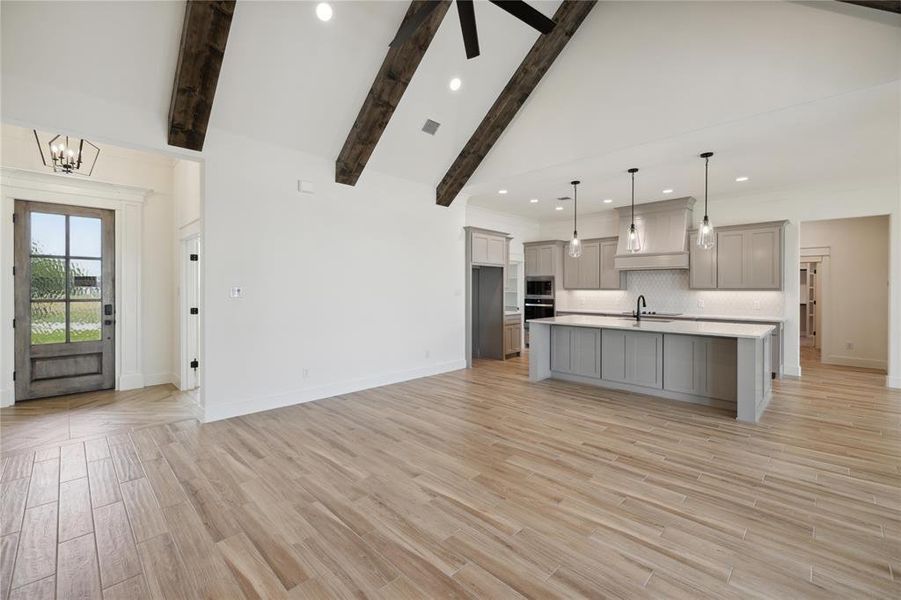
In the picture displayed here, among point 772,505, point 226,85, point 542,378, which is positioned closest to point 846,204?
point 542,378

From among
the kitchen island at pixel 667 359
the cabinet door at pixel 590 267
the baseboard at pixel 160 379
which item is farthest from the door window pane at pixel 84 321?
the cabinet door at pixel 590 267

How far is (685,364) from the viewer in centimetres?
486

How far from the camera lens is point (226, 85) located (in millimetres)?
3836

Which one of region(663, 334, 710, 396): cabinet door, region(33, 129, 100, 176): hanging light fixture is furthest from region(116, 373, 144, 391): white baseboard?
region(663, 334, 710, 396): cabinet door

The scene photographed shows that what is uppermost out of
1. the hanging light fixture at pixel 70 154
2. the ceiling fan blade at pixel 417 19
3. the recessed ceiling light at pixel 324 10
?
the recessed ceiling light at pixel 324 10

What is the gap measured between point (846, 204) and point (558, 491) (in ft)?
22.9

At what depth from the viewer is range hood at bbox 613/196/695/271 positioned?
7017 mm

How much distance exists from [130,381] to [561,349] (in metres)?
6.34

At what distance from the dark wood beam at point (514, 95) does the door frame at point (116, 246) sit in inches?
178

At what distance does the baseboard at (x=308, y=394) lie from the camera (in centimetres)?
427

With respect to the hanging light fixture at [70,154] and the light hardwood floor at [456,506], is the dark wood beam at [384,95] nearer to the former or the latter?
the hanging light fixture at [70,154]

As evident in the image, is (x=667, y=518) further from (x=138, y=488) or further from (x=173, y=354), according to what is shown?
(x=173, y=354)

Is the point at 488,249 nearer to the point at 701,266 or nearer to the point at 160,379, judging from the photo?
the point at 701,266

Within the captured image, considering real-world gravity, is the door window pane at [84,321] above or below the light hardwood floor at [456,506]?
above
